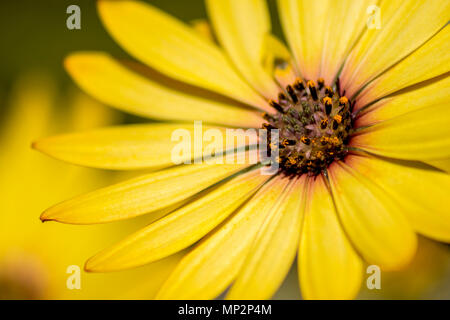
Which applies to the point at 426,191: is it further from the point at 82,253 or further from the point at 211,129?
the point at 82,253

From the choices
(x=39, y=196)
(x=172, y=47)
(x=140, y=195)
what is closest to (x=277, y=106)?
(x=172, y=47)

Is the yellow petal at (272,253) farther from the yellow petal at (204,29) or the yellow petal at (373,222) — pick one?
the yellow petal at (204,29)

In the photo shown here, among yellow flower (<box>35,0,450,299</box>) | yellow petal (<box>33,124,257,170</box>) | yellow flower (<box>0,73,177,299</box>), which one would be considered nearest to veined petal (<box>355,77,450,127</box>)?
yellow flower (<box>35,0,450,299</box>)

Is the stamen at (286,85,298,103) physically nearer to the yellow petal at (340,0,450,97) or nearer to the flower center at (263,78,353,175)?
the flower center at (263,78,353,175)

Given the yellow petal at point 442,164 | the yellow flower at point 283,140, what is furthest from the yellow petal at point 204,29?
the yellow petal at point 442,164

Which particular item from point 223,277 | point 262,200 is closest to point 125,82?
point 262,200

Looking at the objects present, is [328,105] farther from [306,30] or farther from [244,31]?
[244,31]

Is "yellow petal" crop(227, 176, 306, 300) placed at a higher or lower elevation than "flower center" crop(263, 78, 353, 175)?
lower
